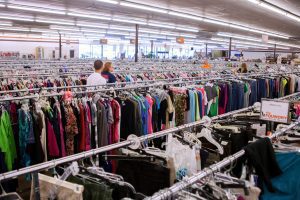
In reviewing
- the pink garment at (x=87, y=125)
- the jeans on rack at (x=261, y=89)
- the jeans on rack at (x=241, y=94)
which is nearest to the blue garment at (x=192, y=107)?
the jeans on rack at (x=241, y=94)

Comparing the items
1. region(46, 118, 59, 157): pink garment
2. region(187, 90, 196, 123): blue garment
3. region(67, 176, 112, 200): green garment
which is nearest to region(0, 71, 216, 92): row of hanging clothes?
region(46, 118, 59, 157): pink garment

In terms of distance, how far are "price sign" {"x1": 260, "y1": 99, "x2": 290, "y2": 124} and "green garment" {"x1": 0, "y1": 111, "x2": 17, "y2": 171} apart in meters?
3.08

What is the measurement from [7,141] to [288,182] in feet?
10.4

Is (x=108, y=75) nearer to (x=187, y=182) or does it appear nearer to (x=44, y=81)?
(x=44, y=81)

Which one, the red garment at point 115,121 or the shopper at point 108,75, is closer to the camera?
the red garment at point 115,121

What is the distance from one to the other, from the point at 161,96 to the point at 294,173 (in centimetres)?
319

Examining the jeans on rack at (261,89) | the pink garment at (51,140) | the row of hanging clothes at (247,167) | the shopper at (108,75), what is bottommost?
the pink garment at (51,140)

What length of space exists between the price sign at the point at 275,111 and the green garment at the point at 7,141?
10.1 feet

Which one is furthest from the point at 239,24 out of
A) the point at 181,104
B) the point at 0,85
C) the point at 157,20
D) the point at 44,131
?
the point at 44,131

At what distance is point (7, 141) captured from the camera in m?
3.64

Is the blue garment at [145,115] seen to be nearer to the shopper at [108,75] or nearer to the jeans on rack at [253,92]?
the shopper at [108,75]

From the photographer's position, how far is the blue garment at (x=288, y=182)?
88.4 inches

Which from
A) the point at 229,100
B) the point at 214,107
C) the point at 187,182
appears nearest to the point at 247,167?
the point at 187,182

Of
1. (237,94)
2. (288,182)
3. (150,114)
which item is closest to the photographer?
(288,182)
